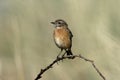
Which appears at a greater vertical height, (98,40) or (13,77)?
(98,40)

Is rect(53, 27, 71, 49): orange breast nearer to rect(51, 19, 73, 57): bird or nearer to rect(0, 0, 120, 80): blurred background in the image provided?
rect(51, 19, 73, 57): bird

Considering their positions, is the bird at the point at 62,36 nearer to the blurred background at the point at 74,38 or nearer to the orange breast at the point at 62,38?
the orange breast at the point at 62,38

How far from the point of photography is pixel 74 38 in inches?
257

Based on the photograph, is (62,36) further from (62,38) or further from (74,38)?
(74,38)

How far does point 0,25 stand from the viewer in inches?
316

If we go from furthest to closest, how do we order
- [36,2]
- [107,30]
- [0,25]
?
1. [0,25]
2. [36,2]
3. [107,30]

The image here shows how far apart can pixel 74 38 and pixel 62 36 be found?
5.22ft

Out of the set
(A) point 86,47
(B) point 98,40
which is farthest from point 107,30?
(A) point 86,47

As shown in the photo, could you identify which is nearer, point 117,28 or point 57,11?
point 117,28

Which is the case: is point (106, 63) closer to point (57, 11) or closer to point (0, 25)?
point (57, 11)

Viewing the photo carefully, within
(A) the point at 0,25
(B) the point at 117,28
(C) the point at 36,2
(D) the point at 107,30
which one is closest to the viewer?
(D) the point at 107,30

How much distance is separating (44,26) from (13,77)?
2.33 feet

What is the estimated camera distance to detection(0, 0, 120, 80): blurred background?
5.64 meters

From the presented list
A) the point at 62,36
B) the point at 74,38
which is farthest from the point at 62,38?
the point at 74,38
